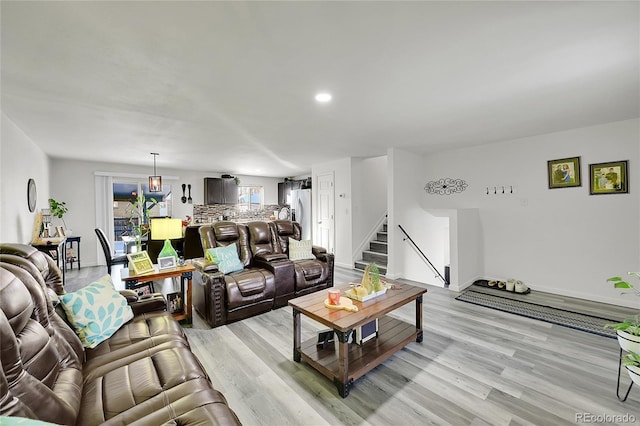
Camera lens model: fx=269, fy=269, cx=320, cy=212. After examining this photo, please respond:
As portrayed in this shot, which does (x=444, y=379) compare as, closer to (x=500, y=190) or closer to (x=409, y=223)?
(x=409, y=223)

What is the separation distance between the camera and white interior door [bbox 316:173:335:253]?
6189 millimetres

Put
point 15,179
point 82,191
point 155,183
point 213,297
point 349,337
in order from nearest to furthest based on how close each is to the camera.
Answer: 1. point 349,337
2. point 213,297
3. point 15,179
4. point 155,183
5. point 82,191

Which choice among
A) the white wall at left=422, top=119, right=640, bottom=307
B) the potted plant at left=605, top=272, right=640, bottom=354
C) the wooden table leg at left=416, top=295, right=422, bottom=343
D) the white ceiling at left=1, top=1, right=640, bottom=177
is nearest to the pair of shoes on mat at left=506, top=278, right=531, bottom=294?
the white wall at left=422, top=119, right=640, bottom=307

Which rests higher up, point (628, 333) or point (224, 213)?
point (224, 213)

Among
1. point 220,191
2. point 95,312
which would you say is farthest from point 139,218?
point 220,191

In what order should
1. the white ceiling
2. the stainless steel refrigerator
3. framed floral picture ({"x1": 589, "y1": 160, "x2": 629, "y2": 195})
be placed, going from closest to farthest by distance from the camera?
the white ceiling → framed floral picture ({"x1": 589, "y1": 160, "x2": 629, "y2": 195}) → the stainless steel refrigerator

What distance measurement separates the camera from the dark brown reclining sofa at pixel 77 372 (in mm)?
1049

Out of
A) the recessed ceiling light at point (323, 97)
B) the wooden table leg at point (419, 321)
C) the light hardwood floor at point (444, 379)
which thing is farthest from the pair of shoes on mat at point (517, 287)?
the recessed ceiling light at point (323, 97)

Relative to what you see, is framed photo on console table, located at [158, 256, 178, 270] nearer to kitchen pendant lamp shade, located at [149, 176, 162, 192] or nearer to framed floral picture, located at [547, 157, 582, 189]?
kitchen pendant lamp shade, located at [149, 176, 162, 192]

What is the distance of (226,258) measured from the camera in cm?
346

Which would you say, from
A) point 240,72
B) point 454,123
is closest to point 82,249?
point 240,72

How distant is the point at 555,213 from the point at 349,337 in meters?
3.85

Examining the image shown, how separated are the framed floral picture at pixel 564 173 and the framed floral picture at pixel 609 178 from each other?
0.15 meters

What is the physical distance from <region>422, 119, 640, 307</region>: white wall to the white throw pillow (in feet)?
9.68
